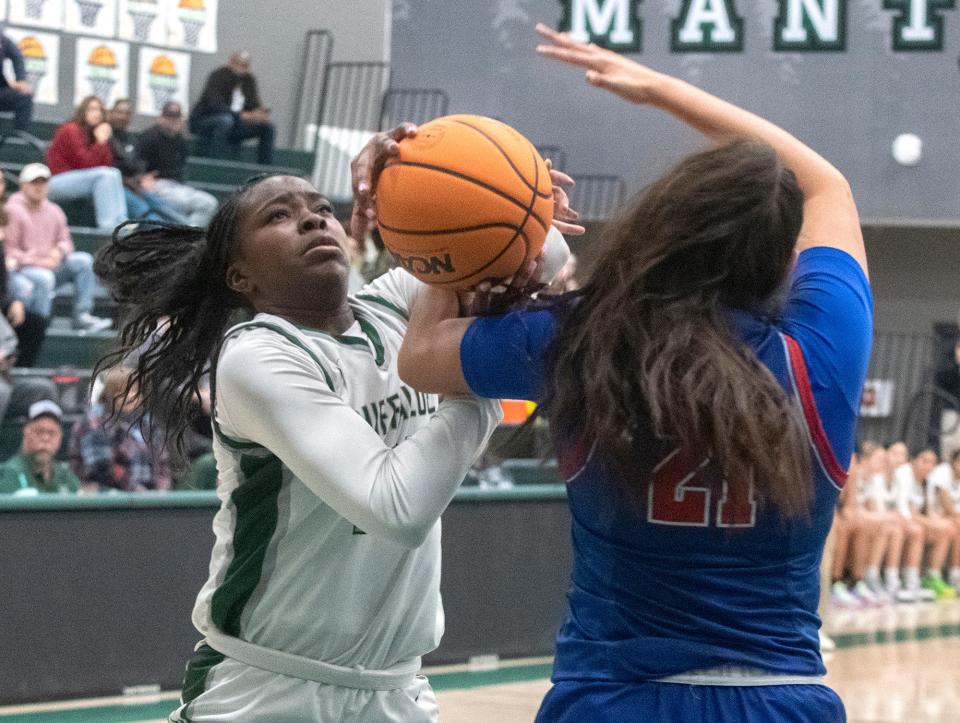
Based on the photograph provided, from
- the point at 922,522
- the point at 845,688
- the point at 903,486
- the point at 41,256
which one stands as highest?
the point at 41,256

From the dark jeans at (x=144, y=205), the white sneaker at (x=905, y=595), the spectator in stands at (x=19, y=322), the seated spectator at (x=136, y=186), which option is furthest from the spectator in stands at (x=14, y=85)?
the white sneaker at (x=905, y=595)

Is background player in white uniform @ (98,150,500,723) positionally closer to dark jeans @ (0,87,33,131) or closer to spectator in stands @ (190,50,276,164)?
dark jeans @ (0,87,33,131)

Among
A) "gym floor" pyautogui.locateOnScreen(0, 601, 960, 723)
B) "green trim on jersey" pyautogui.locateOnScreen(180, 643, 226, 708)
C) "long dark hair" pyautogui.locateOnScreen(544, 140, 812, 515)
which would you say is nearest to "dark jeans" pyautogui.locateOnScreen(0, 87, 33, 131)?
"gym floor" pyautogui.locateOnScreen(0, 601, 960, 723)

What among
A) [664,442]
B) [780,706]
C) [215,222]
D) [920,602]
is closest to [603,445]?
[664,442]

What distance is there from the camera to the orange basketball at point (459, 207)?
7.12ft

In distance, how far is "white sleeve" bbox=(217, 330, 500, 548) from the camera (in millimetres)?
2131

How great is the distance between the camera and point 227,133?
1330 cm

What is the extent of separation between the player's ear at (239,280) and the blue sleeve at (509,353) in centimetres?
70

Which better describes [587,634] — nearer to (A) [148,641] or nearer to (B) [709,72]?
(A) [148,641]

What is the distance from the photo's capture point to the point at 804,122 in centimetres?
1581

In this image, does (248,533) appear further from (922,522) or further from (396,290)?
(922,522)

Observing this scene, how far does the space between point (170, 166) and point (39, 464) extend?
514cm

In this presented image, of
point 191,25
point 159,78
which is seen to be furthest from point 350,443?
point 191,25

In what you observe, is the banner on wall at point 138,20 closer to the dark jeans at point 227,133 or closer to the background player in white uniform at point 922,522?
the dark jeans at point 227,133
